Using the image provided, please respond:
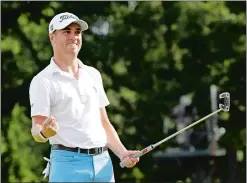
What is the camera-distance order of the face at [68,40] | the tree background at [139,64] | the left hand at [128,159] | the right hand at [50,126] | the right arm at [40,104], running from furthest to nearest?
the tree background at [139,64] → the left hand at [128,159] → the face at [68,40] → the right arm at [40,104] → the right hand at [50,126]

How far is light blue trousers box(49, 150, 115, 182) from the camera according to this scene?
4.16 meters

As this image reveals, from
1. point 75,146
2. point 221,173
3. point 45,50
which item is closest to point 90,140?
point 75,146

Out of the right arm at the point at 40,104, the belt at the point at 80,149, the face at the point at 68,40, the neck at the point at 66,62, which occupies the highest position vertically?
the face at the point at 68,40

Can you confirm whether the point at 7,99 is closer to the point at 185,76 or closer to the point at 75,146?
the point at 185,76

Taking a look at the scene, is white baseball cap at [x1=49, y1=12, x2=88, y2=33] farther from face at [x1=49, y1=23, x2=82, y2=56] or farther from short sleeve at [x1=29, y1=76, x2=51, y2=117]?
short sleeve at [x1=29, y1=76, x2=51, y2=117]

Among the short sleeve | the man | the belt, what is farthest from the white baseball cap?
the belt

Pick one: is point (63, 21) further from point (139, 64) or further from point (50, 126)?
point (139, 64)

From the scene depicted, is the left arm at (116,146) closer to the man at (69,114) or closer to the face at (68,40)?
the man at (69,114)

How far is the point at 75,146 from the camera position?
420 centimetres

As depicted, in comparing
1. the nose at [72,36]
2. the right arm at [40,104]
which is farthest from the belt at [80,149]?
the nose at [72,36]

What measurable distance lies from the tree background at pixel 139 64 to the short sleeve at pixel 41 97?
8.87m

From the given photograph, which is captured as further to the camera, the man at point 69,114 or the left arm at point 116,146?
the left arm at point 116,146

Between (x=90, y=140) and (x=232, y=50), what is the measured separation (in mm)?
9369

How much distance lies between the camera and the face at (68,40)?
14.1ft
